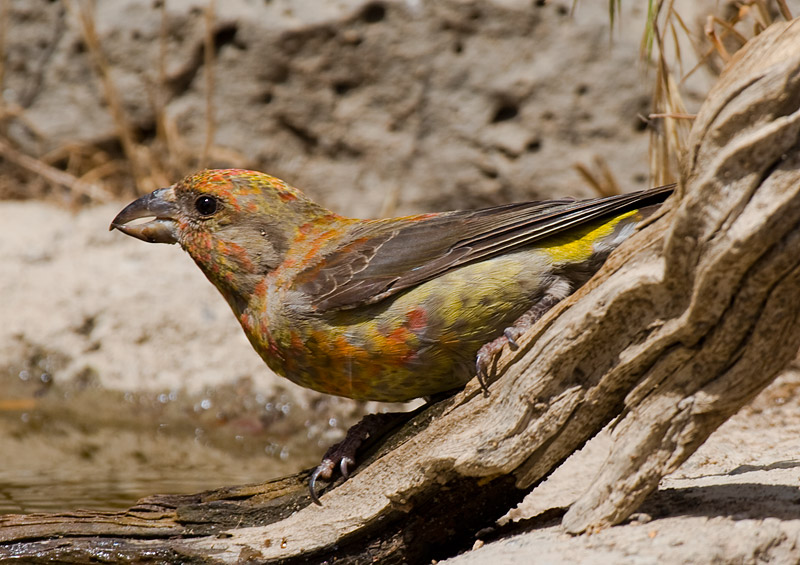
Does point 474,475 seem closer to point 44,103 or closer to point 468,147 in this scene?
point 468,147

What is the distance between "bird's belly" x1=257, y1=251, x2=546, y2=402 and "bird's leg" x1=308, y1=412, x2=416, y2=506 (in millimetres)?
109

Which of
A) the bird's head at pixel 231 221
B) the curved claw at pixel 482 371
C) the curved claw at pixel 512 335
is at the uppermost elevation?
the bird's head at pixel 231 221

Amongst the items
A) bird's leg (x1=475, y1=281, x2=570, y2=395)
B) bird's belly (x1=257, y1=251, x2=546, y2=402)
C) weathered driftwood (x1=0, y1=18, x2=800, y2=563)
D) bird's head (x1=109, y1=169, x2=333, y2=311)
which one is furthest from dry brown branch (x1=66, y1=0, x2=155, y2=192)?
bird's leg (x1=475, y1=281, x2=570, y2=395)

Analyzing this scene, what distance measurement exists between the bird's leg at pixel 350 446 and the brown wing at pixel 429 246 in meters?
0.50

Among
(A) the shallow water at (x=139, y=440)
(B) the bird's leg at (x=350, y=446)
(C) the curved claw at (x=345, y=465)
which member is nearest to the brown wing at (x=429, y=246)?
(B) the bird's leg at (x=350, y=446)

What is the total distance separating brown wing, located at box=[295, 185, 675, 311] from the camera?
3494 millimetres

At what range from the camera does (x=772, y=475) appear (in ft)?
10.5

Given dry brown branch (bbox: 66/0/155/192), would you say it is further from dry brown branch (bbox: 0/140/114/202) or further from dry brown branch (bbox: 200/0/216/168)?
dry brown branch (bbox: 200/0/216/168)

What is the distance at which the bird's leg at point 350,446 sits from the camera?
358 cm

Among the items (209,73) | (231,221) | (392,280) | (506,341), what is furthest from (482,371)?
(209,73)

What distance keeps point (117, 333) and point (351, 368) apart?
142 inches

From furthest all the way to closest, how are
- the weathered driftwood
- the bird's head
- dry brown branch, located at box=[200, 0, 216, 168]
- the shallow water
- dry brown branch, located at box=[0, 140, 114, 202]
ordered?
1. dry brown branch, located at box=[0, 140, 114, 202]
2. dry brown branch, located at box=[200, 0, 216, 168]
3. the shallow water
4. the bird's head
5. the weathered driftwood

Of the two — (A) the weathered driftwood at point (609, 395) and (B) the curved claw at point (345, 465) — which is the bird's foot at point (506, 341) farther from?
(B) the curved claw at point (345, 465)

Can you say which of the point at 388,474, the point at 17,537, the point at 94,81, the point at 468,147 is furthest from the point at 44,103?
the point at 388,474
